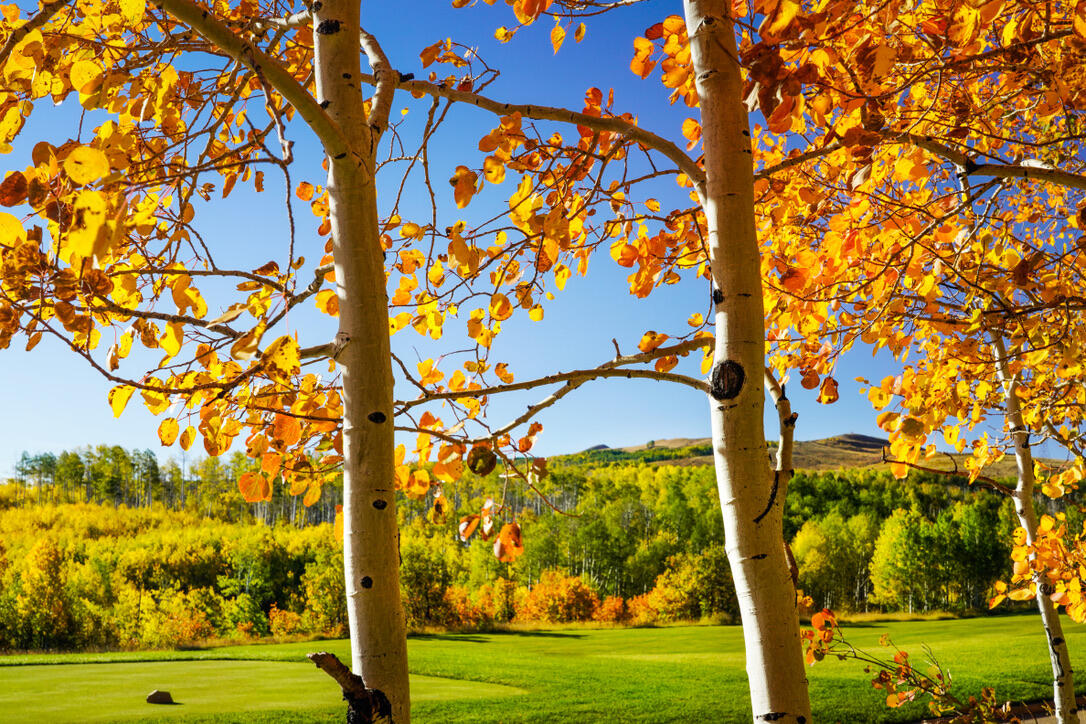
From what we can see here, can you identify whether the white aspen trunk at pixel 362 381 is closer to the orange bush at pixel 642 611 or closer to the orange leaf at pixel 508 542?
the orange leaf at pixel 508 542

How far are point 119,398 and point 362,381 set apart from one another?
0.60m

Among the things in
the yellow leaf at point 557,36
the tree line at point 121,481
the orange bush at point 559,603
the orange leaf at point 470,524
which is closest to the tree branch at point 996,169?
the yellow leaf at point 557,36

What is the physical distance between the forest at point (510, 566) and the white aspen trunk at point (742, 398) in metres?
21.3

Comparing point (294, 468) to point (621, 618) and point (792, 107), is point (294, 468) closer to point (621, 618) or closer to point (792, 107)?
point (792, 107)

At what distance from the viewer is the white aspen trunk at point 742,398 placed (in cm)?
122

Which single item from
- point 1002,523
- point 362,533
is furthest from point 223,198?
point 1002,523

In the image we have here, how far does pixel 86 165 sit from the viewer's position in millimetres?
826

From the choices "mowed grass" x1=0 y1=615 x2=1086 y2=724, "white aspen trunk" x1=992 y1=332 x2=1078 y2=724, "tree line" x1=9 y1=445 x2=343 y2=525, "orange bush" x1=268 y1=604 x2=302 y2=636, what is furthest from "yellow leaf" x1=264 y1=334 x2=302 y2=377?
"tree line" x1=9 y1=445 x2=343 y2=525

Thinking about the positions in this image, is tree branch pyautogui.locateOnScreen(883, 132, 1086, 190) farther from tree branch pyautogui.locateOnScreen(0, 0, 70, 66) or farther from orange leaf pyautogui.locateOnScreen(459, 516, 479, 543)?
tree branch pyautogui.locateOnScreen(0, 0, 70, 66)

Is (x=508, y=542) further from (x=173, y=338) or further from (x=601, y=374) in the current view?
(x=173, y=338)

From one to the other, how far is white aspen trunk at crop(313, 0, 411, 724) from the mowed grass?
802 centimetres

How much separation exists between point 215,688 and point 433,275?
11.5m

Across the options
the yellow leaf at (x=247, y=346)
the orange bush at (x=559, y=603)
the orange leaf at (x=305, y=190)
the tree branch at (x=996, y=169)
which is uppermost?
the orange leaf at (x=305, y=190)

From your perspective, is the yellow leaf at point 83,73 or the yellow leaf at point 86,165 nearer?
the yellow leaf at point 86,165
